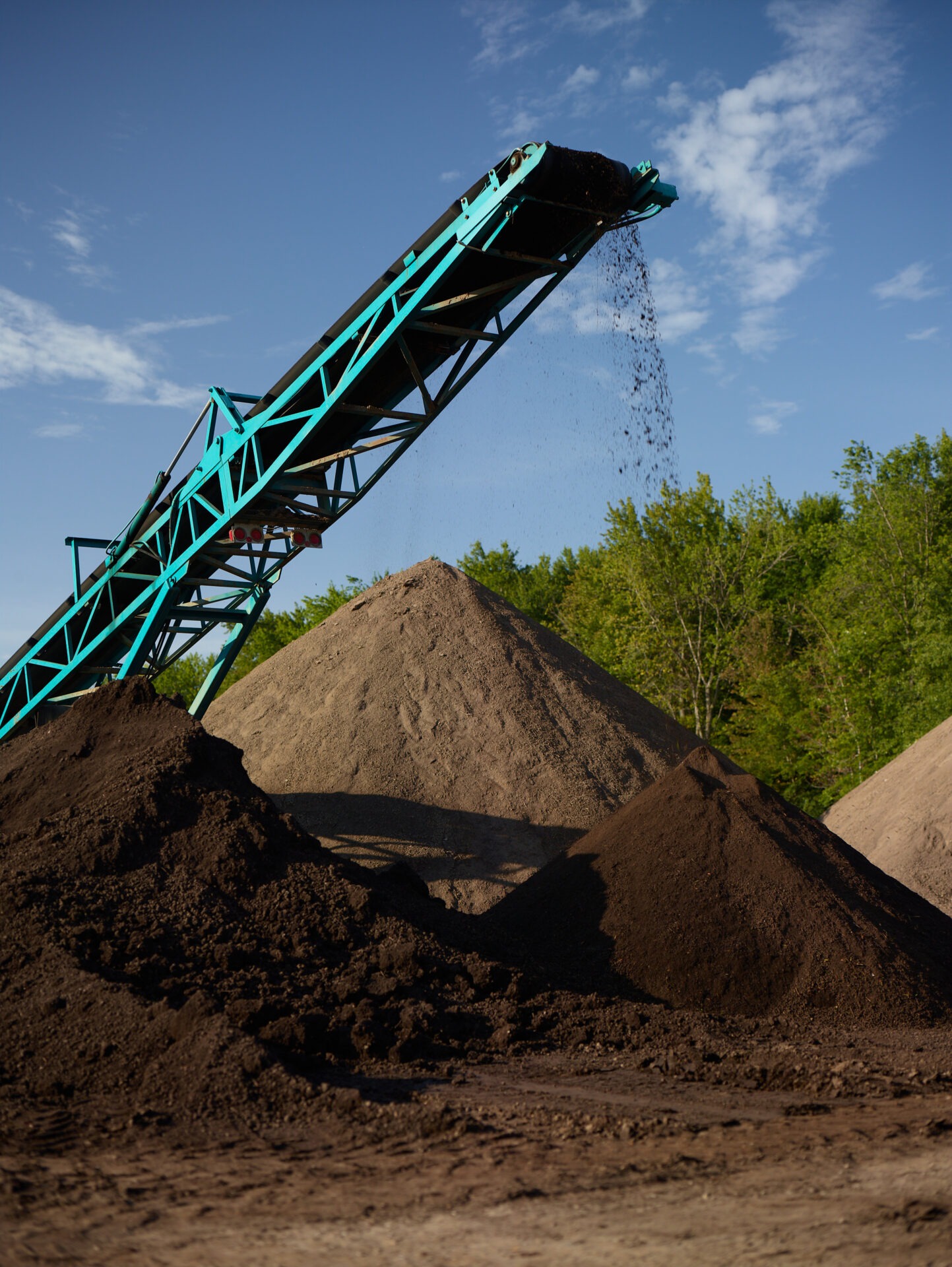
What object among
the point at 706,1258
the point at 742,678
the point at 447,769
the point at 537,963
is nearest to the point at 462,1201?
the point at 706,1258

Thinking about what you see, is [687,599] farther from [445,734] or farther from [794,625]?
[445,734]

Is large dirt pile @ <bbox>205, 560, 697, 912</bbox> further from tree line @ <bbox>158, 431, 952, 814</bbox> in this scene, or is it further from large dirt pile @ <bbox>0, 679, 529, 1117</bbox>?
tree line @ <bbox>158, 431, 952, 814</bbox>

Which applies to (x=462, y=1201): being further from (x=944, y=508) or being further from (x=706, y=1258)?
(x=944, y=508)

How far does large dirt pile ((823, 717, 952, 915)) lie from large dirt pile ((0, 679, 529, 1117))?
10.3 m

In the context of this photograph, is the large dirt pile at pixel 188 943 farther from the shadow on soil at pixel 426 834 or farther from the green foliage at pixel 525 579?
the green foliage at pixel 525 579

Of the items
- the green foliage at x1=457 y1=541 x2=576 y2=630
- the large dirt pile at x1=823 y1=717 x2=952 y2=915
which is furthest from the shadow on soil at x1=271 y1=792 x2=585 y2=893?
the green foliage at x1=457 y1=541 x2=576 y2=630

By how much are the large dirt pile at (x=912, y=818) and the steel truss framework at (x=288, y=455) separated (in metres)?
11.8

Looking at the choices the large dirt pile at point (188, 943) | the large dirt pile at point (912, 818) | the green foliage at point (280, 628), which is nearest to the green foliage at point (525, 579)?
the green foliage at point (280, 628)

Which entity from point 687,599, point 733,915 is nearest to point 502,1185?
point 733,915

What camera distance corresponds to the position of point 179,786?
9031mm

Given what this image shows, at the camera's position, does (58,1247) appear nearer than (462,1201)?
Yes

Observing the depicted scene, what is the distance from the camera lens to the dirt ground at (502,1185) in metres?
3.64

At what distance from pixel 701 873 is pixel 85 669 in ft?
23.7

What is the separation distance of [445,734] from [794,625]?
22216mm
